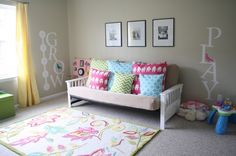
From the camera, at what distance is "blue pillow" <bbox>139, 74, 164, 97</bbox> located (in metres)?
3.19

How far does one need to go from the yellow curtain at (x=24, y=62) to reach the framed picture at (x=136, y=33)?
1991 millimetres


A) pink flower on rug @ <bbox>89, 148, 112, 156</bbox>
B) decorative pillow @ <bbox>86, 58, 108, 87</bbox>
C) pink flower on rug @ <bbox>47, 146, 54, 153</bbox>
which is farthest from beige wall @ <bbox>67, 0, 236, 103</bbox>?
pink flower on rug @ <bbox>47, 146, 54, 153</bbox>

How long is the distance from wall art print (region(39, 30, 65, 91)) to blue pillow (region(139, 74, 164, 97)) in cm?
228

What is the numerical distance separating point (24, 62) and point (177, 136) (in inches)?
121

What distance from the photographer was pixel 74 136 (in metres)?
2.75

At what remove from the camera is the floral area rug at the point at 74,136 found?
2.40 meters

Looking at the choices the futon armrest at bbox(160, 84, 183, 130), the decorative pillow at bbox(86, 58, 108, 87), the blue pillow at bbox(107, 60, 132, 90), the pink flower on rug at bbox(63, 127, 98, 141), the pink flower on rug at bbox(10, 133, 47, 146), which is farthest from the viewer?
the decorative pillow at bbox(86, 58, 108, 87)

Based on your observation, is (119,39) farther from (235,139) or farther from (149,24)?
(235,139)

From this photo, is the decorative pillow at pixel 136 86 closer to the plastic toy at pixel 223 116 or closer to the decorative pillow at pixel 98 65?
the decorative pillow at pixel 98 65

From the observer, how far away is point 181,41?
140 inches

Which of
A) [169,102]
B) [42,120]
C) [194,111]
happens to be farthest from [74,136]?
[194,111]

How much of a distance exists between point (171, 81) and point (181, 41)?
0.73 metres

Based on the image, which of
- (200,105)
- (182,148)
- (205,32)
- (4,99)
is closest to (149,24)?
(205,32)

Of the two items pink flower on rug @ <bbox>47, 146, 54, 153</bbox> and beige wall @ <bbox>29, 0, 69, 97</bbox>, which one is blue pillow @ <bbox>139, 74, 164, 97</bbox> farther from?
beige wall @ <bbox>29, 0, 69, 97</bbox>
